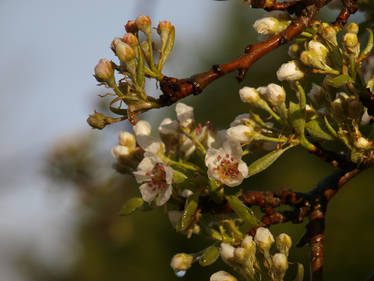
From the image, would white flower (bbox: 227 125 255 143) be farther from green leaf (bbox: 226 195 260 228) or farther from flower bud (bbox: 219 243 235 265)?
flower bud (bbox: 219 243 235 265)

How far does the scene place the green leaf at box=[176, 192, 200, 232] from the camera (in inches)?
66.2

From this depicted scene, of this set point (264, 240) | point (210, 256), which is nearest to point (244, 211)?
point (264, 240)

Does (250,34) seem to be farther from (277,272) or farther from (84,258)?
(277,272)

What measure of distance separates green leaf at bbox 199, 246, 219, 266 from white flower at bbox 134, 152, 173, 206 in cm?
23

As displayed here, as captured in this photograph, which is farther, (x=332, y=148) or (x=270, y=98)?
(x=332, y=148)

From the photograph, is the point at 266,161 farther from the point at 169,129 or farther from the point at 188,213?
the point at 169,129

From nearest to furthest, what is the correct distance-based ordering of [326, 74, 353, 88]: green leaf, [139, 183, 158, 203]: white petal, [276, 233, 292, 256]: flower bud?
[326, 74, 353, 88]: green leaf, [276, 233, 292, 256]: flower bud, [139, 183, 158, 203]: white petal

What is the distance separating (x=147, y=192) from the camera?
1.85 meters

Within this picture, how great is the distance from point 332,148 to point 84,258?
36.2 ft

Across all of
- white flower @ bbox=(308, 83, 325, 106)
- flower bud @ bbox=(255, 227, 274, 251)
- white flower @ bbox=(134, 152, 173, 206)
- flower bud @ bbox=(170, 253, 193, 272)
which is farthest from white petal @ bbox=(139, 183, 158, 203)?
white flower @ bbox=(308, 83, 325, 106)

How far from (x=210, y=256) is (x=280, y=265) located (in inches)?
10.4

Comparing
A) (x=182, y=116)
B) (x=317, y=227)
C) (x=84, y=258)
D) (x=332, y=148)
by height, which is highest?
(x=182, y=116)

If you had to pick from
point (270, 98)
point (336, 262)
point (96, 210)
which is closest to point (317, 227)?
point (270, 98)

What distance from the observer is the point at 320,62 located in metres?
1.56
